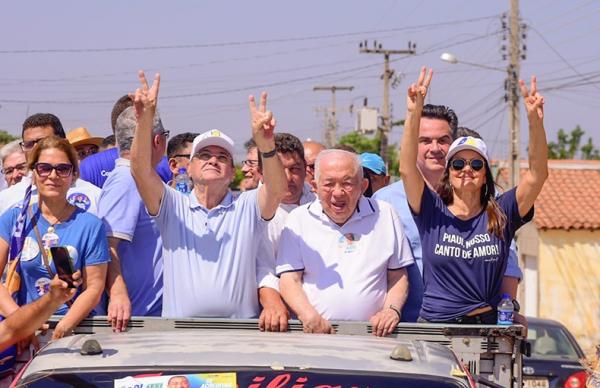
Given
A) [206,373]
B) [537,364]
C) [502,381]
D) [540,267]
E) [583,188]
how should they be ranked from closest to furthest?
[206,373] → [502,381] → [537,364] → [540,267] → [583,188]

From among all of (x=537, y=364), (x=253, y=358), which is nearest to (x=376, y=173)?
(x=253, y=358)

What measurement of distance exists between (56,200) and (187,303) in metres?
0.81

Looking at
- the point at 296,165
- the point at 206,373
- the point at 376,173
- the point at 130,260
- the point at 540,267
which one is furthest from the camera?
the point at 540,267

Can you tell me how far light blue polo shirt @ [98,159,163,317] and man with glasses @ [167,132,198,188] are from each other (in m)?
1.78

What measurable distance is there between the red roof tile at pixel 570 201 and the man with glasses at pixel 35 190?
24.7 m

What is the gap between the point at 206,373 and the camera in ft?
12.8

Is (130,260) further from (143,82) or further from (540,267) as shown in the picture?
(540,267)

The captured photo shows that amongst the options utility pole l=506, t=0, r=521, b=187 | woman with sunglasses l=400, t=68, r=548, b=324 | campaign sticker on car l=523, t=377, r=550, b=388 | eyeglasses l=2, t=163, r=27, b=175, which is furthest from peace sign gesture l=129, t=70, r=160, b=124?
utility pole l=506, t=0, r=521, b=187

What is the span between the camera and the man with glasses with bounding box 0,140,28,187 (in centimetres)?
764

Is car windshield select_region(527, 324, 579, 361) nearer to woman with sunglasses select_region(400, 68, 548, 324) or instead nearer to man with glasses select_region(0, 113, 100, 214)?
man with glasses select_region(0, 113, 100, 214)

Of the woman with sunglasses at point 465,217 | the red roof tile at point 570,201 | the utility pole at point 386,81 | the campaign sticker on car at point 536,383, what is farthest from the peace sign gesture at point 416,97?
the utility pole at point 386,81

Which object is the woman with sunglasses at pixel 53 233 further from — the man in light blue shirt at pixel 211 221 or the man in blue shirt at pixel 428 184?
the man in blue shirt at pixel 428 184

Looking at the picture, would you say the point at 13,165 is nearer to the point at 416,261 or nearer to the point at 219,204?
the point at 219,204

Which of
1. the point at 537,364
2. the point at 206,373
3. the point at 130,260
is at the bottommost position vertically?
the point at 537,364
